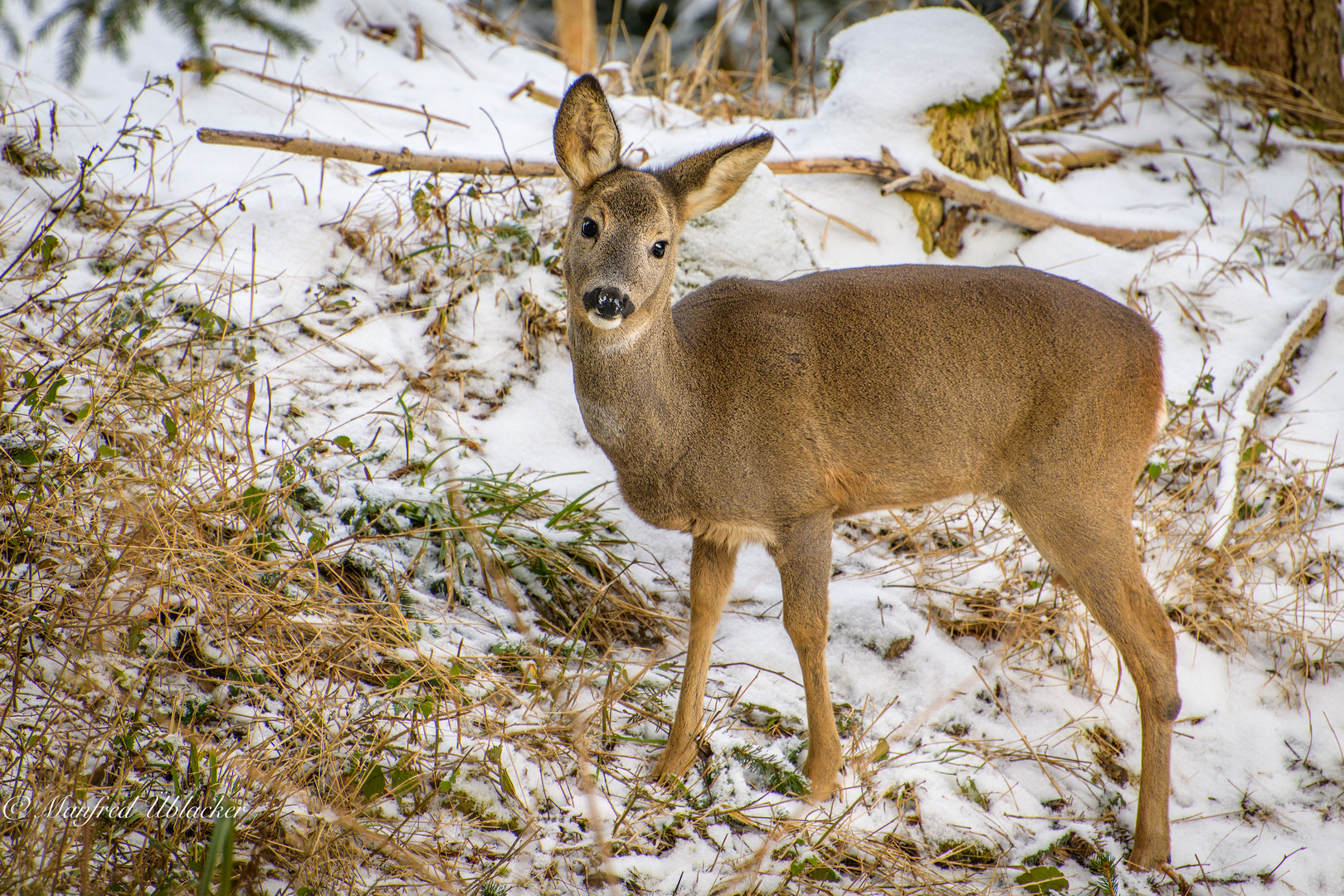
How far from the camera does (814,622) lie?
3270 mm

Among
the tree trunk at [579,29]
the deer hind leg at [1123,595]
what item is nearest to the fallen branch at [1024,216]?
the deer hind leg at [1123,595]

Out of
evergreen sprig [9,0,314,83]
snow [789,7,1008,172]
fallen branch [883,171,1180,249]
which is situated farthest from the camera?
snow [789,7,1008,172]

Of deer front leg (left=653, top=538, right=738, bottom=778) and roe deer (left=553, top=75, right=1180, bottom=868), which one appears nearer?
roe deer (left=553, top=75, right=1180, bottom=868)

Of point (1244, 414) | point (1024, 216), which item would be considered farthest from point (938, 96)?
point (1244, 414)

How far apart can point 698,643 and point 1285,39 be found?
6125mm

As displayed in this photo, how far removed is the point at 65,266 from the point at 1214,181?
6572 mm

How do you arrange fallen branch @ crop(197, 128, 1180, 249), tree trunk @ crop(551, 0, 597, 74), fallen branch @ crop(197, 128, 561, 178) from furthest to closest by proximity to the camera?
tree trunk @ crop(551, 0, 597, 74), fallen branch @ crop(197, 128, 1180, 249), fallen branch @ crop(197, 128, 561, 178)

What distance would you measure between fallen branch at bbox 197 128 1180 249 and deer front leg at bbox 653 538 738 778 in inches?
80.0

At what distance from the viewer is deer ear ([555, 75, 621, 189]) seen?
3.07 metres

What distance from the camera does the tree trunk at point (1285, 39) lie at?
6.38m

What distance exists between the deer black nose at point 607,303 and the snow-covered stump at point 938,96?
3.08m

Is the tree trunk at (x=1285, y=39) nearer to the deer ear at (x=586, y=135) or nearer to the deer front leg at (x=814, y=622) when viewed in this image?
the deer front leg at (x=814, y=622)

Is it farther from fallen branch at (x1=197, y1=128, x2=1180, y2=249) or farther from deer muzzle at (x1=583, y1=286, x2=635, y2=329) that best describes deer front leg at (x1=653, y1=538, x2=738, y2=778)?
fallen branch at (x1=197, y1=128, x2=1180, y2=249)

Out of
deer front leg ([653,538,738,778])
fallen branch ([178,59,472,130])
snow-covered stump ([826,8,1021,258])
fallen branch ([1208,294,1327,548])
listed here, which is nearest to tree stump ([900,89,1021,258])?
snow-covered stump ([826,8,1021,258])
